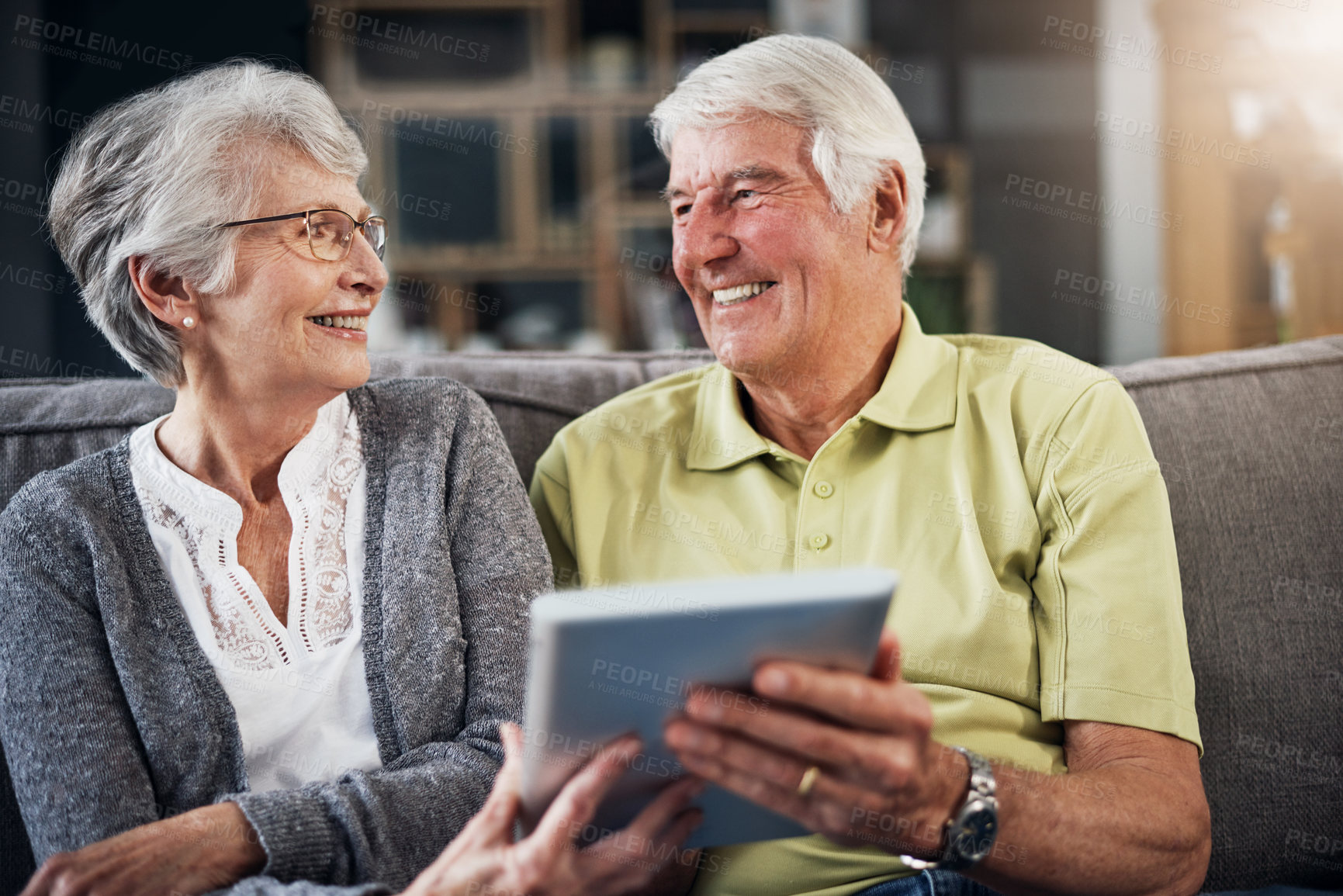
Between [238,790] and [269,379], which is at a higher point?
[269,379]

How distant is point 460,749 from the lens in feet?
3.72

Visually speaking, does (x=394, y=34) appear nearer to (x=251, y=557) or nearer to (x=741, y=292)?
(x=741, y=292)

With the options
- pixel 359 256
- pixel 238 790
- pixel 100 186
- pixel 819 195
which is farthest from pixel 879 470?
pixel 100 186

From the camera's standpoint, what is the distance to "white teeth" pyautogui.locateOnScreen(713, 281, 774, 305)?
138 centimetres

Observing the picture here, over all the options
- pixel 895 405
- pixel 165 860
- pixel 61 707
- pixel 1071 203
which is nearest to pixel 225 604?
pixel 61 707

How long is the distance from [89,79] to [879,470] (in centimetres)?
301

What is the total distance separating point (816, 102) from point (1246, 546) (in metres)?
0.78

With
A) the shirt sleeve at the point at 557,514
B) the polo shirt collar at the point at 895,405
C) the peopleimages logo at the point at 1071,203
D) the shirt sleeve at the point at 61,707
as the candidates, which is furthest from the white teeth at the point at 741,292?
the peopleimages logo at the point at 1071,203

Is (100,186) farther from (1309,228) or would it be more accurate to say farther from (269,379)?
(1309,228)

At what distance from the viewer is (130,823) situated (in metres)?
1.07

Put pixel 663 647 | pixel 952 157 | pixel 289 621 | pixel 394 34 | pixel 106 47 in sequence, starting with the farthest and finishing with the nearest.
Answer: pixel 952 157
pixel 394 34
pixel 106 47
pixel 289 621
pixel 663 647

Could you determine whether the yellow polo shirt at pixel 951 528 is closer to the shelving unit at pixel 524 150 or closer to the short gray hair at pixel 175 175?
the short gray hair at pixel 175 175

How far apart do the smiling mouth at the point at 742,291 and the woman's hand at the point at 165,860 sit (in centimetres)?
80

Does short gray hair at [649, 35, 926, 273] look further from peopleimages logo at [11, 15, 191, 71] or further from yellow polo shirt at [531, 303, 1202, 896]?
peopleimages logo at [11, 15, 191, 71]
